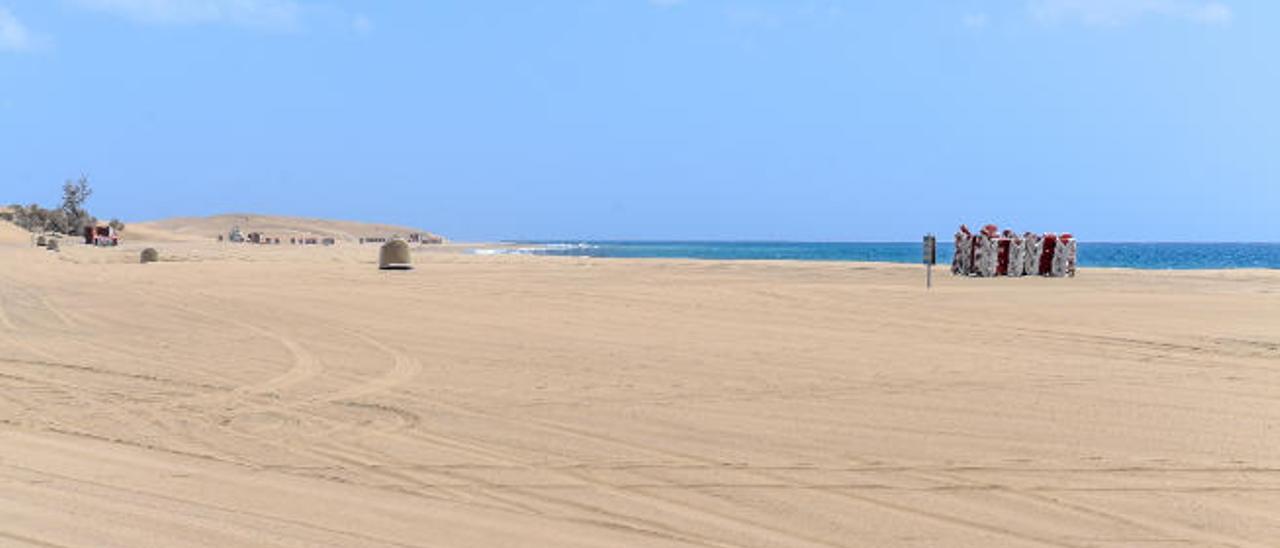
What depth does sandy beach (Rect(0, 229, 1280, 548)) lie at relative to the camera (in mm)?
4492

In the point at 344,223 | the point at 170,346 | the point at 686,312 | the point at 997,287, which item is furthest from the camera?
the point at 344,223

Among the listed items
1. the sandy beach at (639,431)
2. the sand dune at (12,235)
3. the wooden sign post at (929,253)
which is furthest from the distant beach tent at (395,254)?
the sand dune at (12,235)

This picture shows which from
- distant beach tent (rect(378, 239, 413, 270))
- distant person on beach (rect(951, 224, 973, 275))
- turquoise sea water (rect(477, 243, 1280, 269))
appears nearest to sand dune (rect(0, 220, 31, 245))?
turquoise sea water (rect(477, 243, 1280, 269))

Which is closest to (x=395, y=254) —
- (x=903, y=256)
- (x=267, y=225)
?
(x=903, y=256)

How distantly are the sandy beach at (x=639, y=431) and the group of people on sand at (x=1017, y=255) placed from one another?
1403 cm

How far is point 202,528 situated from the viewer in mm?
4371

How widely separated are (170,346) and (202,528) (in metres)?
6.87

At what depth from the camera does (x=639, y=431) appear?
6410 mm

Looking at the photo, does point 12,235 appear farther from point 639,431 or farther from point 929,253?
point 639,431

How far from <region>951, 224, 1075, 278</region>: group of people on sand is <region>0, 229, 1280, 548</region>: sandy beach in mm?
14028

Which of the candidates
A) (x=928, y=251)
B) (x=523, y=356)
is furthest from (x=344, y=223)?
(x=523, y=356)

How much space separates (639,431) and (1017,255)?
23.6 meters

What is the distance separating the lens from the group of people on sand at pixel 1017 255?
1099 inches

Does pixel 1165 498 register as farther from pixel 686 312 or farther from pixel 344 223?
pixel 344 223
